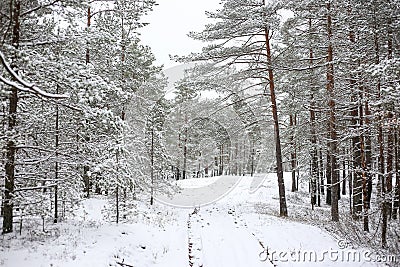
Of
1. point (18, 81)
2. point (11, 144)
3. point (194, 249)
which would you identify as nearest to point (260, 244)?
point (194, 249)

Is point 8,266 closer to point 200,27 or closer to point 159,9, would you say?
point 200,27

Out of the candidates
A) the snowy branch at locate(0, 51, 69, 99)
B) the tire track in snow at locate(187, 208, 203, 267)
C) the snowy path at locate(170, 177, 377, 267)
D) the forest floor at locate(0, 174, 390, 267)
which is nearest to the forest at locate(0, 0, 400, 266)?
the snowy branch at locate(0, 51, 69, 99)

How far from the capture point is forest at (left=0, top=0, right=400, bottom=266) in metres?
7.95

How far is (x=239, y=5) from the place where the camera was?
51.2 feet

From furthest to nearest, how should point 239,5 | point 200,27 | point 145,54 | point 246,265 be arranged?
point 145,54 < point 200,27 < point 239,5 < point 246,265

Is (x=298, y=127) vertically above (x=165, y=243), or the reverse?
(x=298, y=127)

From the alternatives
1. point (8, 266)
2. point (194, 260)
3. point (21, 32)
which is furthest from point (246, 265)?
point (21, 32)

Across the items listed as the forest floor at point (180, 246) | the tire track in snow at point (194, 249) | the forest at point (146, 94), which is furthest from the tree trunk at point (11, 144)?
the tire track in snow at point (194, 249)

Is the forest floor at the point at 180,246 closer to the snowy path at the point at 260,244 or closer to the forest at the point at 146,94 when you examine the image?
the snowy path at the point at 260,244

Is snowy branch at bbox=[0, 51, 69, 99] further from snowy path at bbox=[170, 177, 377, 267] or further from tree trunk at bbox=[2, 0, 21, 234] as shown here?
snowy path at bbox=[170, 177, 377, 267]

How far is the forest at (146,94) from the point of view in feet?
26.1

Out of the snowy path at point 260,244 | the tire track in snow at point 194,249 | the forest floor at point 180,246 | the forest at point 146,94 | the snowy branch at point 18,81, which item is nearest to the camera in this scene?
the snowy branch at point 18,81

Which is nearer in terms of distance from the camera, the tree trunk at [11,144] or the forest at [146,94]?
the tree trunk at [11,144]

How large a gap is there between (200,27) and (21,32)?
10.0 metres
